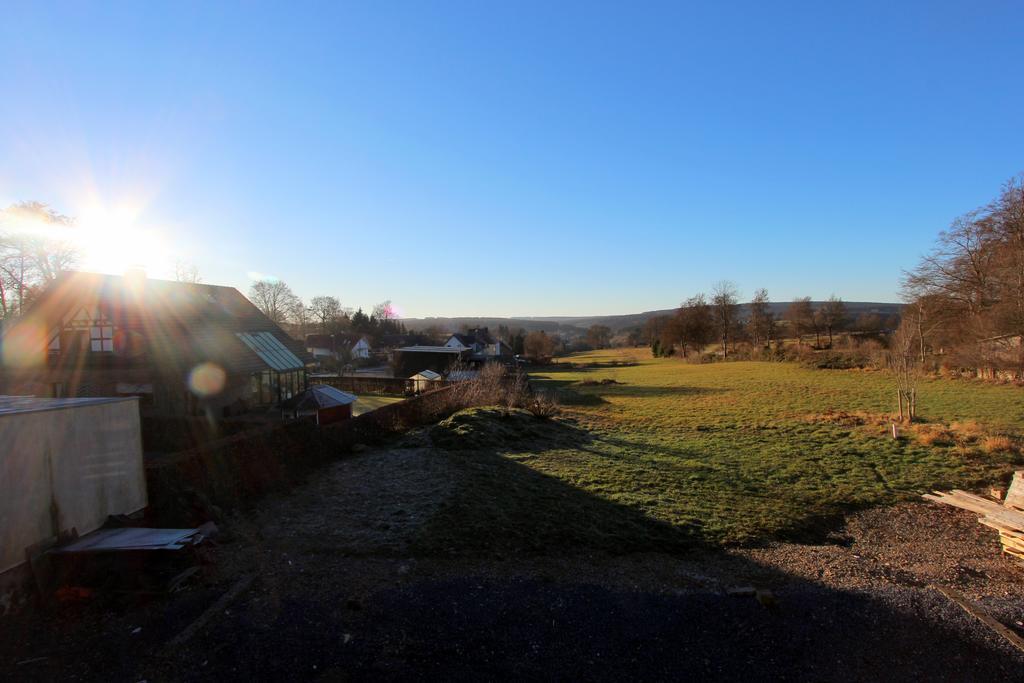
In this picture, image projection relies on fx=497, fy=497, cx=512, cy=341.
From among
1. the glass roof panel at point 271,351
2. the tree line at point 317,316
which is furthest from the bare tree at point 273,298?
the glass roof panel at point 271,351

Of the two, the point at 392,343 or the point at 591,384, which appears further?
the point at 392,343

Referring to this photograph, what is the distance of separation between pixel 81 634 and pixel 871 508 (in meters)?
12.0

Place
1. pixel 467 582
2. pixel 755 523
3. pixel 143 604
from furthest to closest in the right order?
pixel 755 523, pixel 467 582, pixel 143 604

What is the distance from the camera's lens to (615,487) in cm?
1030

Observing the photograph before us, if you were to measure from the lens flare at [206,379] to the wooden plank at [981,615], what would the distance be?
21.7 m

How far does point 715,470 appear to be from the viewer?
12.0 m

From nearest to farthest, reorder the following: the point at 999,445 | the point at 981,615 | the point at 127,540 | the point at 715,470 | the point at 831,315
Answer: the point at 981,615 → the point at 127,540 → the point at 715,470 → the point at 999,445 → the point at 831,315

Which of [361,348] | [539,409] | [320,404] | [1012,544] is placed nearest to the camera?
[1012,544]

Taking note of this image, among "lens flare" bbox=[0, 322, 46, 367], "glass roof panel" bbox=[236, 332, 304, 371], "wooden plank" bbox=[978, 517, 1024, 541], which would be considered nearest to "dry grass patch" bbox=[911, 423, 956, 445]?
"wooden plank" bbox=[978, 517, 1024, 541]

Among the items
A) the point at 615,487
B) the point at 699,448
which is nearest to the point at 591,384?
the point at 699,448

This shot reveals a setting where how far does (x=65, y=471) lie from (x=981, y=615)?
10.5 metres

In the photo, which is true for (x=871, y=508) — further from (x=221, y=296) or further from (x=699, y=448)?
(x=221, y=296)

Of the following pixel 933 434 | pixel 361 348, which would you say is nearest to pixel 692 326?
pixel 361 348

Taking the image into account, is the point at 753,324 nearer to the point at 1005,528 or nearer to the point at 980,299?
the point at 980,299
